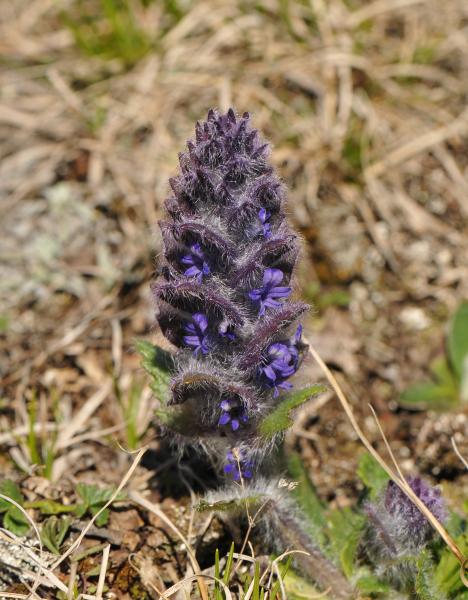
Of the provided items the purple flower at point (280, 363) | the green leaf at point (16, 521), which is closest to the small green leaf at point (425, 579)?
the purple flower at point (280, 363)

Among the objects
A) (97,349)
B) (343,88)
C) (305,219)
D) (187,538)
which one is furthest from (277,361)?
(343,88)

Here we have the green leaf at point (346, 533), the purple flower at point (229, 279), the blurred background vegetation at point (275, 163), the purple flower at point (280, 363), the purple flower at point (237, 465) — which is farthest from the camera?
the blurred background vegetation at point (275, 163)

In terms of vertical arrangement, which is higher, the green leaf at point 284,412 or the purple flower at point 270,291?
the purple flower at point 270,291

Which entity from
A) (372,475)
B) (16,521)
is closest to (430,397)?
(372,475)

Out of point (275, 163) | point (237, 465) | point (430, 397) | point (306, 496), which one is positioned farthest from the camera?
point (275, 163)

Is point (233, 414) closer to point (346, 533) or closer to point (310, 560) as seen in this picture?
point (310, 560)

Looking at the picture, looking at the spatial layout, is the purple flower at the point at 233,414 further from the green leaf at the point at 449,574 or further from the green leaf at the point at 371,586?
the green leaf at the point at 449,574

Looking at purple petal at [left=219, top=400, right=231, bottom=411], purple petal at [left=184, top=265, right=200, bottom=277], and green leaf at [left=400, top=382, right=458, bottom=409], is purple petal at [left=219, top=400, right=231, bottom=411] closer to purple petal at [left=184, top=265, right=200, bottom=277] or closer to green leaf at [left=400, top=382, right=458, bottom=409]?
purple petal at [left=184, top=265, right=200, bottom=277]
